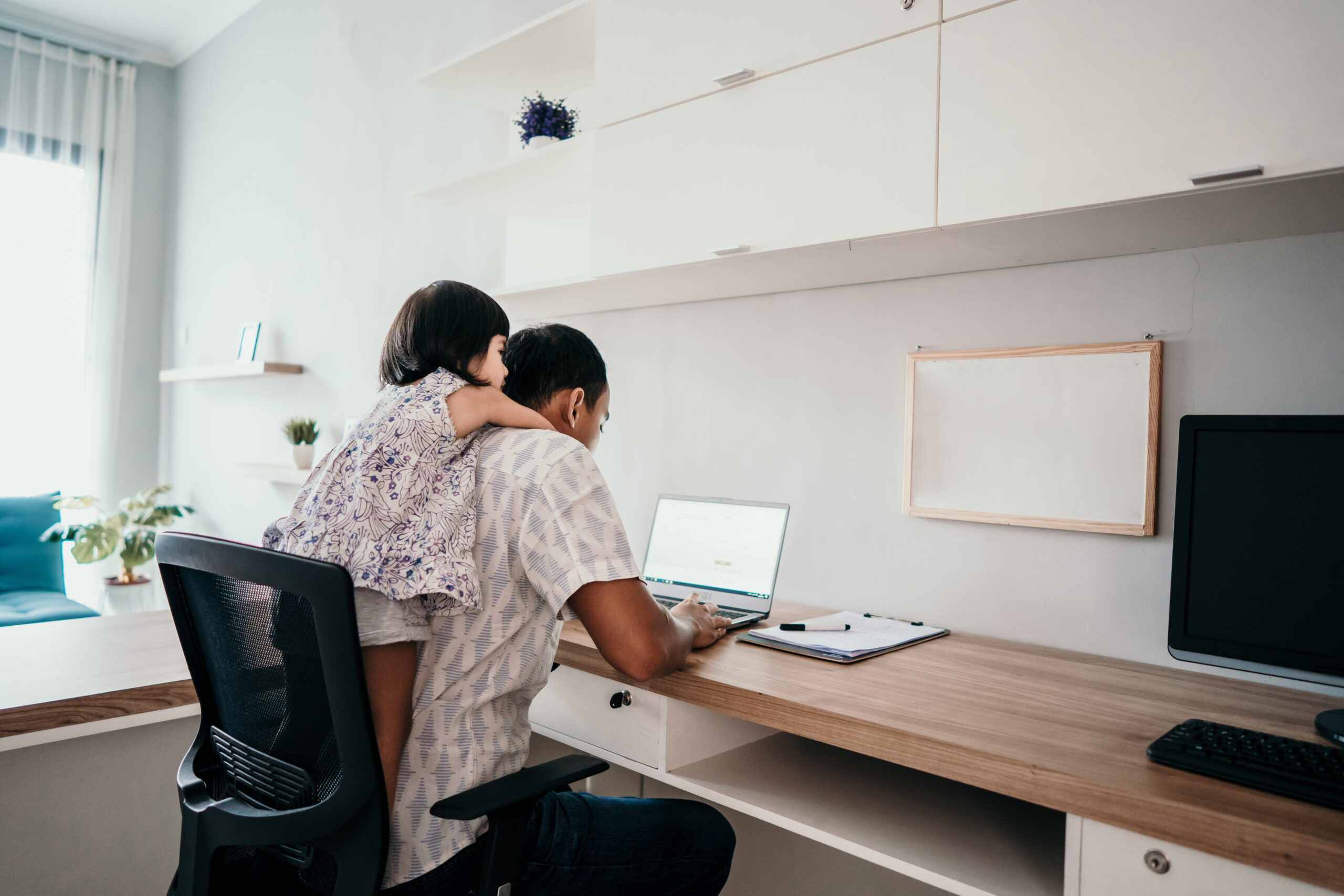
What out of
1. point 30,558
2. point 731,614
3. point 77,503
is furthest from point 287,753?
point 77,503

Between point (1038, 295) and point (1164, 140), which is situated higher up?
point (1164, 140)

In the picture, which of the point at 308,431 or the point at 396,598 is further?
the point at 308,431

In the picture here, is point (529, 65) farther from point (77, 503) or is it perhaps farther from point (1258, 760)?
point (77, 503)

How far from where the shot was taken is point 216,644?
1.03 metres

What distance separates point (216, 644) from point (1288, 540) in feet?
4.54

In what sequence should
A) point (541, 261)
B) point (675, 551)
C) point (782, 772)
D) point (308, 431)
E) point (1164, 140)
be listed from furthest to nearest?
point (308, 431)
point (541, 261)
point (675, 551)
point (782, 772)
point (1164, 140)

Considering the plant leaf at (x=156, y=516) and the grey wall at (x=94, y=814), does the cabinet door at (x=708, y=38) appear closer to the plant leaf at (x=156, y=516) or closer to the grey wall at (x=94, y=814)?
the grey wall at (x=94, y=814)

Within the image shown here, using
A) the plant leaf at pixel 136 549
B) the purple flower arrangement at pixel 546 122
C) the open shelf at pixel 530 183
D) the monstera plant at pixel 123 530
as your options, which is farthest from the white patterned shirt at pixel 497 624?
the plant leaf at pixel 136 549

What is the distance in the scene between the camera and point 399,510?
1029 mm

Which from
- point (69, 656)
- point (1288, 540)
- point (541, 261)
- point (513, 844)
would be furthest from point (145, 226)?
point (1288, 540)

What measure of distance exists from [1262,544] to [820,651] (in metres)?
0.65

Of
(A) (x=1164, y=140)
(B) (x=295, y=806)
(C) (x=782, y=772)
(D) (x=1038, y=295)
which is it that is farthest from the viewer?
(D) (x=1038, y=295)

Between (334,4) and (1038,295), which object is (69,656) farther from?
(334,4)

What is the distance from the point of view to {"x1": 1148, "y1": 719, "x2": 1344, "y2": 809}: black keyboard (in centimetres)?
81
